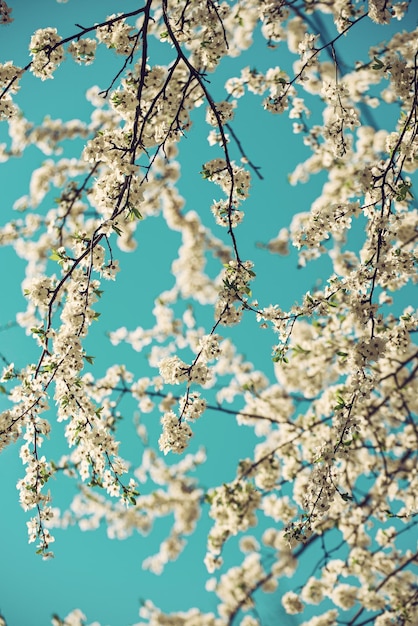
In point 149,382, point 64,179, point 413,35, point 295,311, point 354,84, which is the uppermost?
point 64,179

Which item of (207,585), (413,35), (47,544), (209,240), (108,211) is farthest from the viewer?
(207,585)

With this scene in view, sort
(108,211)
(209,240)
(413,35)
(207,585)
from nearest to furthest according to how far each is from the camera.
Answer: (108,211), (413,35), (209,240), (207,585)

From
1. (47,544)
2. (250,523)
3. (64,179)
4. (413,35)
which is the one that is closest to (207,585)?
(250,523)

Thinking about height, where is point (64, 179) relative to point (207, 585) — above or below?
above

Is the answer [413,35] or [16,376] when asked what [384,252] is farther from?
[413,35]

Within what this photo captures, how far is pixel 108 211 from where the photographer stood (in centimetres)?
333

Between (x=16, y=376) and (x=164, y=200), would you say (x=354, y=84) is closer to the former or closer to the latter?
(x=164, y=200)

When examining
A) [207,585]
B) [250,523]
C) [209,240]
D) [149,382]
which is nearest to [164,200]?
[209,240]

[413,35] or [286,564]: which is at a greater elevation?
[413,35]

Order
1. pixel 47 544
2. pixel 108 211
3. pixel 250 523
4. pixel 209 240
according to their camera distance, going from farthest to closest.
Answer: pixel 209 240, pixel 250 523, pixel 47 544, pixel 108 211

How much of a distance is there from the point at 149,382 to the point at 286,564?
→ 4000 mm

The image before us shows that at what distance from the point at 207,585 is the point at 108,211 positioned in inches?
320

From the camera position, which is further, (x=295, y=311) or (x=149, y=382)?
(x=149, y=382)

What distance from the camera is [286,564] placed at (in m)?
8.00
